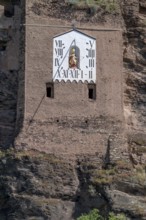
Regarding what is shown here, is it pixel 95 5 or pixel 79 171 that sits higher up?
pixel 95 5

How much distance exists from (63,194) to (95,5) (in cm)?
758

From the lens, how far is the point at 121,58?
196ft

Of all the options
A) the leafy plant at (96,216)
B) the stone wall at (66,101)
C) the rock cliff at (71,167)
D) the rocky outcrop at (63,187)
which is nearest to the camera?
the leafy plant at (96,216)

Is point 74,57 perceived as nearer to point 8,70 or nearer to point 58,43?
point 58,43

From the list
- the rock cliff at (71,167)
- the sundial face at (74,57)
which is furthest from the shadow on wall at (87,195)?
the sundial face at (74,57)

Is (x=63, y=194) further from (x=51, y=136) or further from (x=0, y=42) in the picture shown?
(x=0, y=42)

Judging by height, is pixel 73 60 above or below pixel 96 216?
above

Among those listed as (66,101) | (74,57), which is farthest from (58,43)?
(66,101)

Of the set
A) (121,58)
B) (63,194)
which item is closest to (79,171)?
(63,194)

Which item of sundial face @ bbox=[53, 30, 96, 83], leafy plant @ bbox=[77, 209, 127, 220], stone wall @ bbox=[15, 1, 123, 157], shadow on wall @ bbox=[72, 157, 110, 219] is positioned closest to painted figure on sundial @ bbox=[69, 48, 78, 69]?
sundial face @ bbox=[53, 30, 96, 83]

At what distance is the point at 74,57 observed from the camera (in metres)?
59.1

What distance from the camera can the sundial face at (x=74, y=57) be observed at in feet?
193

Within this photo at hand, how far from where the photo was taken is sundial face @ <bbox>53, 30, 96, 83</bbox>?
5888 centimetres

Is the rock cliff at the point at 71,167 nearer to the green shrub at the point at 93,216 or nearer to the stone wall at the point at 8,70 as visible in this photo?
the stone wall at the point at 8,70
